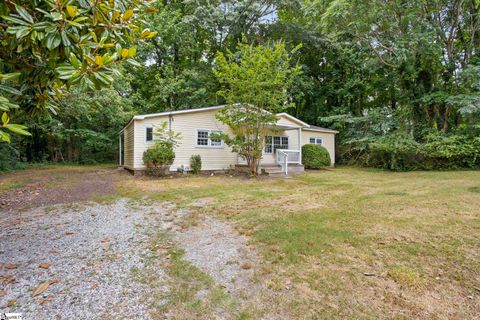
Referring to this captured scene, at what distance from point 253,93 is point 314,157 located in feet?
21.9

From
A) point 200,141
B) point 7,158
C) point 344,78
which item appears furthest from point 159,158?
point 344,78

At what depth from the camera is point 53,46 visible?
5.95 feet

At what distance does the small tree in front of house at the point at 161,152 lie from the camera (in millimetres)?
10602

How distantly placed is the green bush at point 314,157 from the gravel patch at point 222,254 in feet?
38.3

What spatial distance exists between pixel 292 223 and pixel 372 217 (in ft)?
5.06

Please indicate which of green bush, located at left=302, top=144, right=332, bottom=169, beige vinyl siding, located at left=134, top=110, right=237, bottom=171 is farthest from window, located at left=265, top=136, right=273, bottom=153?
green bush, located at left=302, top=144, right=332, bottom=169

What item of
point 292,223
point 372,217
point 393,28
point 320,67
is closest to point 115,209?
point 292,223

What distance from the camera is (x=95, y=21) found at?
6.71ft

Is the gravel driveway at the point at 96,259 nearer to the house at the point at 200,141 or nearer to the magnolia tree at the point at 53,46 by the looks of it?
the magnolia tree at the point at 53,46

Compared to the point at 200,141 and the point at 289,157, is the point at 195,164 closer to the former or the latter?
the point at 200,141

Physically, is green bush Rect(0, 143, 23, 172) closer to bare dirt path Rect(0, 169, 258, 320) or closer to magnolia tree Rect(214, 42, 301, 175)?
bare dirt path Rect(0, 169, 258, 320)

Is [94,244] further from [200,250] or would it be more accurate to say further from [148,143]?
[148,143]

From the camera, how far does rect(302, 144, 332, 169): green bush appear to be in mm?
15008

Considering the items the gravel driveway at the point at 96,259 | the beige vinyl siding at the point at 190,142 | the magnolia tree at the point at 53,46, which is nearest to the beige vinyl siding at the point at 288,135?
the beige vinyl siding at the point at 190,142
